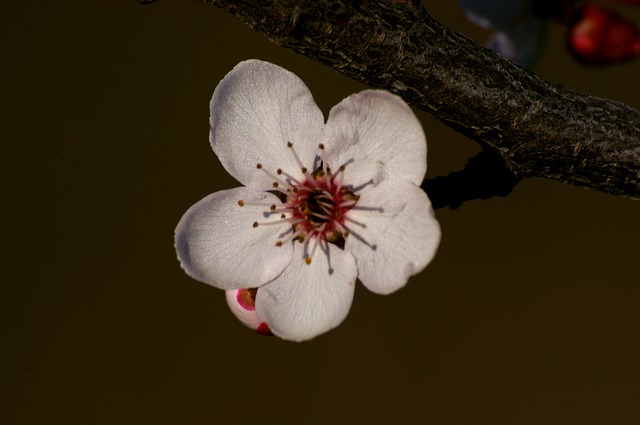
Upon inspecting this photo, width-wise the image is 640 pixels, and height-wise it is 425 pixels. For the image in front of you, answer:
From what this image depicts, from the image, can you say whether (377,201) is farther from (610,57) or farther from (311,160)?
(610,57)

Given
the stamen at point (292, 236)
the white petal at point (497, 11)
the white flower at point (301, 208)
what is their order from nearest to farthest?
the white flower at point (301, 208)
the stamen at point (292, 236)
the white petal at point (497, 11)

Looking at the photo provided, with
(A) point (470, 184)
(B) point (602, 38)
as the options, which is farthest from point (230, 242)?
(B) point (602, 38)

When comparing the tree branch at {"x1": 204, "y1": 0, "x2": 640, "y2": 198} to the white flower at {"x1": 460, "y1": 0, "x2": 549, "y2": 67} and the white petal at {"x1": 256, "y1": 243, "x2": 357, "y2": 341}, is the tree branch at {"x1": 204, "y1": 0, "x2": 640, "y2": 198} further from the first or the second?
the white flower at {"x1": 460, "y1": 0, "x2": 549, "y2": 67}

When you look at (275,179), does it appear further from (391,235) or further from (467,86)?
(467,86)

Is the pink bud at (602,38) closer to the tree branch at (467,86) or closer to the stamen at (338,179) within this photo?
the tree branch at (467,86)

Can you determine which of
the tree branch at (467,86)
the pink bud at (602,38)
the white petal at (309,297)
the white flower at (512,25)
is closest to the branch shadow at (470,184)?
the tree branch at (467,86)

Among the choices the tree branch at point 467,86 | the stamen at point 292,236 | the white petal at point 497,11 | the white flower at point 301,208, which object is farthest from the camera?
→ the white petal at point 497,11

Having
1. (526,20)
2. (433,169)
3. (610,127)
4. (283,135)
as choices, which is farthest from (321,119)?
(433,169)

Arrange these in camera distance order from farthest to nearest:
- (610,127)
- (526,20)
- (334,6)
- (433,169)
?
(433,169), (526,20), (610,127), (334,6)
